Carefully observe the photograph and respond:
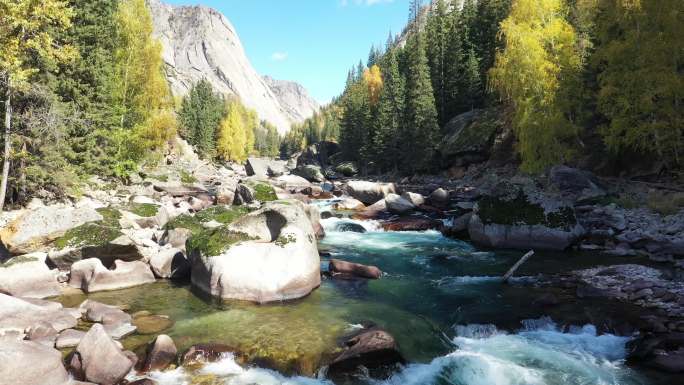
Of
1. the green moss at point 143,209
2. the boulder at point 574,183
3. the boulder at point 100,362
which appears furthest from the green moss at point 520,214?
the green moss at point 143,209

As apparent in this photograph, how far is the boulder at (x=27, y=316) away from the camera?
8.91m

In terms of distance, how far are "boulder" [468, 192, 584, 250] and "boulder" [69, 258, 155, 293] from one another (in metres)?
14.6

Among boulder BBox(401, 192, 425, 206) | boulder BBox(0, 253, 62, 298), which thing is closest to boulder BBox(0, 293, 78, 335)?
boulder BBox(0, 253, 62, 298)

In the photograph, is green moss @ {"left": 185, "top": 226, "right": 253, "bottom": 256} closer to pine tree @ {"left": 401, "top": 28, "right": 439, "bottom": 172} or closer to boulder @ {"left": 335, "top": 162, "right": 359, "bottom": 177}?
pine tree @ {"left": 401, "top": 28, "right": 439, "bottom": 172}

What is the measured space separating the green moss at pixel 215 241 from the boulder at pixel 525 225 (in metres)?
11.7

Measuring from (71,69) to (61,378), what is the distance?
2358cm

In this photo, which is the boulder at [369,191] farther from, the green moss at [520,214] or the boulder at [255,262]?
the boulder at [255,262]

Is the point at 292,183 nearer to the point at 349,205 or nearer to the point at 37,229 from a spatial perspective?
the point at 349,205

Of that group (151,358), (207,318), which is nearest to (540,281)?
(207,318)

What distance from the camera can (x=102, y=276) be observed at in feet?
41.6

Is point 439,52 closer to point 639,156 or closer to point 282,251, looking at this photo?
point 639,156

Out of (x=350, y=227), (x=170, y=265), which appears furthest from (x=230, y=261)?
(x=350, y=227)

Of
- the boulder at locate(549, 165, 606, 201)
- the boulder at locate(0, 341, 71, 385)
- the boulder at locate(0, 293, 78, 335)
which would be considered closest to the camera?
the boulder at locate(0, 341, 71, 385)

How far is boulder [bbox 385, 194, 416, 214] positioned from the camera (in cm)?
2778
